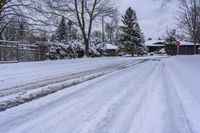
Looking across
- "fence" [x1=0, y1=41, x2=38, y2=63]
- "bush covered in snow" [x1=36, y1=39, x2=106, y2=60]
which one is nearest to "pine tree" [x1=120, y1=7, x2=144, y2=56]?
"bush covered in snow" [x1=36, y1=39, x2=106, y2=60]

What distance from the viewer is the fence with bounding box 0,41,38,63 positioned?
20.6m

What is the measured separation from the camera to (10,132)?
4941mm

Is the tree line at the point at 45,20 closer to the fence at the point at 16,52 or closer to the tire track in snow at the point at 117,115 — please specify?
the fence at the point at 16,52

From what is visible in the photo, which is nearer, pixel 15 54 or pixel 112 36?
pixel 15 54

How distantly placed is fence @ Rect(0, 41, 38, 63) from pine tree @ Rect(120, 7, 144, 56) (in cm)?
4200

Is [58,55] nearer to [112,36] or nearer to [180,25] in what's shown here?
[180,25]

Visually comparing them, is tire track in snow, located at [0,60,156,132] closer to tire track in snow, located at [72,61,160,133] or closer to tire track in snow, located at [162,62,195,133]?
tire track in snow, located at [72,61,160,133]

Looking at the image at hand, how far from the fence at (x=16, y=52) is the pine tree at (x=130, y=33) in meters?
A: 42.0

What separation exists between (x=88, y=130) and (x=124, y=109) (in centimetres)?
181

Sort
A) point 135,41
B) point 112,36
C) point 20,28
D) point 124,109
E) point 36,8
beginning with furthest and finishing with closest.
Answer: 1. point 112,36
2. point 135,41
3. point 20,28
4. point 36,8
5. point 124,109

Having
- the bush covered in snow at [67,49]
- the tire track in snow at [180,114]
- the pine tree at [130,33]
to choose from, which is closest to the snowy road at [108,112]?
the tire track in snow at [180,114]

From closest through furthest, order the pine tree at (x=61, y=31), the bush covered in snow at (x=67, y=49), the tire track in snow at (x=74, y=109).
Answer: the tire track in snow at (x=74, y=109) < the bush covered in snow at (x=67, y=49) < the pine tree at (x=61, y=31)

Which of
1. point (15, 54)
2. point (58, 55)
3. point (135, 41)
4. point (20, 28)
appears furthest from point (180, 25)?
point (15, 54)

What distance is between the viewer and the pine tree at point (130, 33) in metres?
65.2
